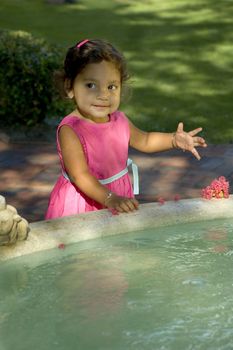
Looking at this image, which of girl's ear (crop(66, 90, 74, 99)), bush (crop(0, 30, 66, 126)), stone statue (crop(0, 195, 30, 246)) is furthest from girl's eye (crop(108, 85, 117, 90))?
bush (crop(0, 30, 66, 126))

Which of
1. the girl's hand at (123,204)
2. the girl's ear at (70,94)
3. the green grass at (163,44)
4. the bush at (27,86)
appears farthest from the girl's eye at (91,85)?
the bush at (27,86)

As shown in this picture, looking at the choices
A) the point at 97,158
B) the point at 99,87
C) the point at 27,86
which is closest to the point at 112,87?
the point at 99,87

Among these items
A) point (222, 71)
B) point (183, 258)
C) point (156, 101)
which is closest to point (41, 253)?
point (183, 258)

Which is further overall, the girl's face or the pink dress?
the pink dress

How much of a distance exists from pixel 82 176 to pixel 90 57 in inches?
18.1

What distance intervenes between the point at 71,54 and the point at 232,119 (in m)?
4.63

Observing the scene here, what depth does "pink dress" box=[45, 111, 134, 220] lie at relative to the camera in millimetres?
3947

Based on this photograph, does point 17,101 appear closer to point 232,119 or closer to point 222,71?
point 232,119

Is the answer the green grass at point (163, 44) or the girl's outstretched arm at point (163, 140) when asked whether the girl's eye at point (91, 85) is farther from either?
the green grass at point (163, 44)

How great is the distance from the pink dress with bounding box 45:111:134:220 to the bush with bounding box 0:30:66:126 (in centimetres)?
382

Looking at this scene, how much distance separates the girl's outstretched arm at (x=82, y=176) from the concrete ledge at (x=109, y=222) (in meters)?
0.05

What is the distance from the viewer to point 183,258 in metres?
3.25

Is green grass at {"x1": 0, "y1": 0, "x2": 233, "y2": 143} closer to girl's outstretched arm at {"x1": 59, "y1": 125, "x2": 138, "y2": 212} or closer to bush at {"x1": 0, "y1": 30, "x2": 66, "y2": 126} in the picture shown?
bush at {"x1": 0, "y1": 30, "x2": 66, "y2": 126}

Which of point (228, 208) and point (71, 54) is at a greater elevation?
point (71, 54)
